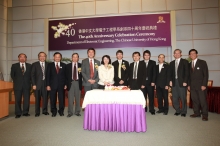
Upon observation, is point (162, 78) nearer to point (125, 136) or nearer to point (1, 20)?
point (125, 136)

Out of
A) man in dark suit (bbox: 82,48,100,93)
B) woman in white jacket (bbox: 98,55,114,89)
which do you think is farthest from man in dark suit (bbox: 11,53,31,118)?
woman in white jacket (bbox: 98,55,114,89)

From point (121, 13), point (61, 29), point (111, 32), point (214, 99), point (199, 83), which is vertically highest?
point (121, 13)

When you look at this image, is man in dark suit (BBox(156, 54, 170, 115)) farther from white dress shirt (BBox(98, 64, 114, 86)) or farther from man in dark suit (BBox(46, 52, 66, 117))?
man in dark suit (BBox(46, 52, 66, 117))

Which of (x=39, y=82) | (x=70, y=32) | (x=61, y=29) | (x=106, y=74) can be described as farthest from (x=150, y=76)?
(x=61, y=29)

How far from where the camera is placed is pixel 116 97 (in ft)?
9.14

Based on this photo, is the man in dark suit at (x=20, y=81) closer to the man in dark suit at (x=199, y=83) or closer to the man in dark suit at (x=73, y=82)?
the man in dark suit at (x=73, y=82)

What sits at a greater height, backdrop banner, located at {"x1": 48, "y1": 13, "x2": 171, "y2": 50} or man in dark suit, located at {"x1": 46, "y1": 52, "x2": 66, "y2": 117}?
backdrop banner, located at {"x1": 48, "y1": 13, "x2": 171, "y2": 50}

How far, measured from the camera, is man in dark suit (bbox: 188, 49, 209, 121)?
3658 mm

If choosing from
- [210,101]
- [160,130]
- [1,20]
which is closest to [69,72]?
[160,130]

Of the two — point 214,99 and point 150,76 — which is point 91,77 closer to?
point 150,76

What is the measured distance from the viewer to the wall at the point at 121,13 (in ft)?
19.5

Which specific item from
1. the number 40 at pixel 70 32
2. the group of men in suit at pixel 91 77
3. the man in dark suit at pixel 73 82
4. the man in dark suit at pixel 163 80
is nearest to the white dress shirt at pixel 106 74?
the group of men in suit at pixel 91 77

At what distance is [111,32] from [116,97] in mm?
3936

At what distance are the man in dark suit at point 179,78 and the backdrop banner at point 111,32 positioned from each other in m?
2.01
